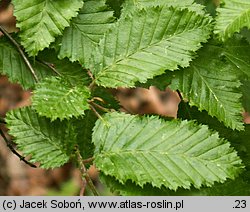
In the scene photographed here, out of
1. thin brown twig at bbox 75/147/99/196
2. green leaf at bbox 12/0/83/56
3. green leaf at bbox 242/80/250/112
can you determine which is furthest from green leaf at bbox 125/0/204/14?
thin brown twig at bbox 75/147/99/196

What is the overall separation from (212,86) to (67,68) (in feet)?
1.04

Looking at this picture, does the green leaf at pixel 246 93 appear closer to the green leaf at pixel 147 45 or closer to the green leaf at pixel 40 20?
the green leaf at pixel 147 45

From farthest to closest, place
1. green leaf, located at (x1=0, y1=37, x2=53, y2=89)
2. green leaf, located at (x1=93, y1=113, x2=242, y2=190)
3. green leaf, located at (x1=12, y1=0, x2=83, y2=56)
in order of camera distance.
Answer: green leaf, located at (x1=0, y1=37, x2=53, y2=89), green leaf, located at (x1=12, y1=0, x2=83, y2=56), green leaf, located at (x1=93, y1=113, x2=242, y2=190)

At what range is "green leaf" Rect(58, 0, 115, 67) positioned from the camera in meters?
1.13

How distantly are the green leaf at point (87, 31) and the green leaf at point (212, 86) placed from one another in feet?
0.61

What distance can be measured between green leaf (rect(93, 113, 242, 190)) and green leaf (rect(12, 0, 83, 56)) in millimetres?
203

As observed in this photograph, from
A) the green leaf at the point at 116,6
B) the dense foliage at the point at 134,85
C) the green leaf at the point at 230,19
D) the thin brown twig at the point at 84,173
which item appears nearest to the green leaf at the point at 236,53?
the dense foliage at the point at 134,85

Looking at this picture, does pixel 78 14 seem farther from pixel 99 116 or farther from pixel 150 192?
pixel 150 192

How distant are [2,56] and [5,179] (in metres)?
2.14

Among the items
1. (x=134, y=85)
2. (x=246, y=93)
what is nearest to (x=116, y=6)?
(x=134, y=85)

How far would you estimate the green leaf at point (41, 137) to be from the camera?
3.30ft

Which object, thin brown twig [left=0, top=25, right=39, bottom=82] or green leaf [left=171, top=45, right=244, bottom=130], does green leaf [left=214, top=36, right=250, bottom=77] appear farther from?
thin brown twig [left=0, top=25, right=39, bottom=82]
